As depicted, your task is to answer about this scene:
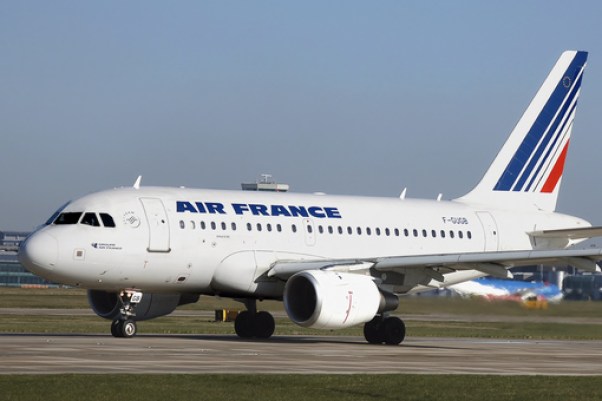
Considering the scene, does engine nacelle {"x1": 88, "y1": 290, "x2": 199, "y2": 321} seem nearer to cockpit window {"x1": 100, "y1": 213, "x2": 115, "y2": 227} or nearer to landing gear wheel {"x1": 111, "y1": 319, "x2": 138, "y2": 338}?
landing gear wheel {"x1": 111, "y1": 319, "x2": 138, "y2": 338}

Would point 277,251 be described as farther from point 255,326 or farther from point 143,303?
point 143,303

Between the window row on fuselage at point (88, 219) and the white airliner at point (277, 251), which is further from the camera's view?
the window row on fuselage at point (88, 219)

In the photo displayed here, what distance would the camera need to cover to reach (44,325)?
5009 centimetres

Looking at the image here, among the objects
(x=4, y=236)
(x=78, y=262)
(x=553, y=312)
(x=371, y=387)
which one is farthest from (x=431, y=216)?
(x=4, y=236)

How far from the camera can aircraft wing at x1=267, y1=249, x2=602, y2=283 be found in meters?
37.3

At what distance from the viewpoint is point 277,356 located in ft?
103

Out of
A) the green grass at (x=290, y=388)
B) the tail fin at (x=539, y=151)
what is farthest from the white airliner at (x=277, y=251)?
the green grass at (x=290, y=388)

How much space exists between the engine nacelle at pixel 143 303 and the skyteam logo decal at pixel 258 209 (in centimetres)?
319

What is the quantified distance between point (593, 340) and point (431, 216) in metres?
7.78

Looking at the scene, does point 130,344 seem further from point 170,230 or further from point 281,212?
point 281,212

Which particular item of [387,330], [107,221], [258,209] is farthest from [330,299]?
[107,221]

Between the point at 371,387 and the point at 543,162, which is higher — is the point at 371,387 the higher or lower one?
the lower one

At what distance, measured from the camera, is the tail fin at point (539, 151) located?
155 feet

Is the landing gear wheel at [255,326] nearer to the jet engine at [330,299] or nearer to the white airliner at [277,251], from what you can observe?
the white airliner at [277,251]
